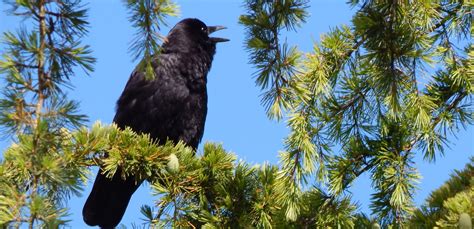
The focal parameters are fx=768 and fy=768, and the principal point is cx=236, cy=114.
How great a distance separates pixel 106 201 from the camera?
15.6 ft

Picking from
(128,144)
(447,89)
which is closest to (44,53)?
(128,144)

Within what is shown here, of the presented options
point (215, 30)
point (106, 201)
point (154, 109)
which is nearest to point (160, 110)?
point (154, 109)

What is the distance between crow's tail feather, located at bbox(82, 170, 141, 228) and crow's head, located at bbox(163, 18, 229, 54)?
3.31ft

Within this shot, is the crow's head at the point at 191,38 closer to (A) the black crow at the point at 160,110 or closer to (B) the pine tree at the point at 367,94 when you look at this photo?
(A) the black crow at the point at 160,110

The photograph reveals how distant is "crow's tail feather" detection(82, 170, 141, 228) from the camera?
468 centimetres

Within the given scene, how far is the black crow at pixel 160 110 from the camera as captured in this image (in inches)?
187

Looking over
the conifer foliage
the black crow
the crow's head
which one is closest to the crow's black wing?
the black crow

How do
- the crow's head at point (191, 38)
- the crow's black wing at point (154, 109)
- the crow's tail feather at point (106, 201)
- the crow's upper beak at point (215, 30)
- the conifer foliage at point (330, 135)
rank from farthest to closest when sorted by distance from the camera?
the crow's upper beak at point (215, 30) < the crow's head at point (191, 38) < the crow's black wing at point (154, 109) < the crow's tail feather at point (106, 201) < the conifer foliage at point (330, 135)

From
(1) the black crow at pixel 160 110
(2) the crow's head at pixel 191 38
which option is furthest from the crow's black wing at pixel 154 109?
(2) the crow's head at pixel 191 38

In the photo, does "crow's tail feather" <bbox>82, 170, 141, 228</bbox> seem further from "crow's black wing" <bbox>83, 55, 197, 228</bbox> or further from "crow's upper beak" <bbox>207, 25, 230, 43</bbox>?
"crow's upper beak" <bbox>207, 25, 230, 43</bbox>

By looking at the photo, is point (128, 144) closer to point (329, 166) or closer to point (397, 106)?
point (329, 166)

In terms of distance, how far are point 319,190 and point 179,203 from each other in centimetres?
61

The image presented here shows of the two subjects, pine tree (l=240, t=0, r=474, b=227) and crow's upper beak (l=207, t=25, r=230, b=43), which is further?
crow's upper beak (l=207, t=25, r=230, b=43)

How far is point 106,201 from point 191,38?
1.42m
